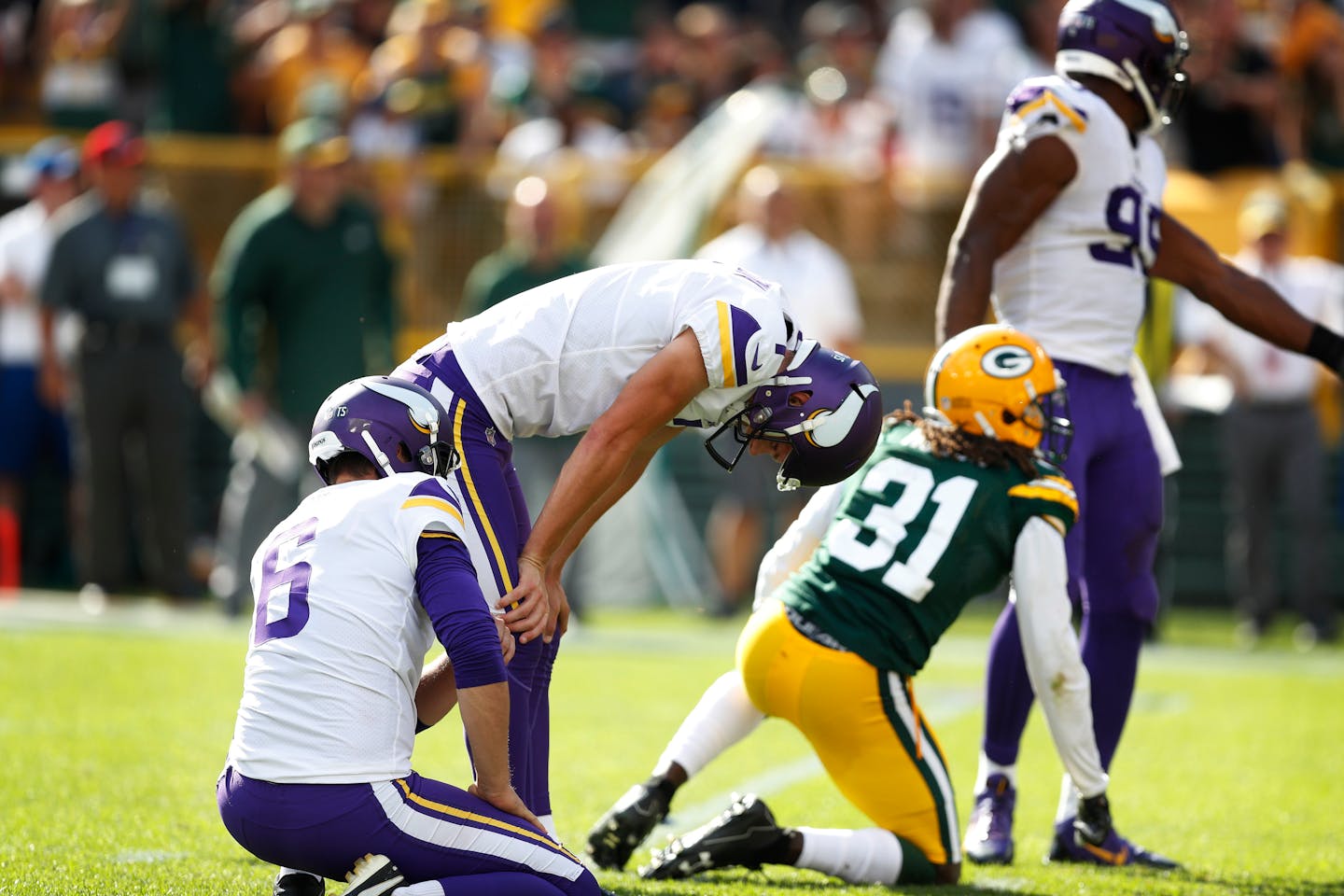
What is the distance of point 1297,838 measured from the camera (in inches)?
211

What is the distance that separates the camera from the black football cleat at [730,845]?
4.52 meters

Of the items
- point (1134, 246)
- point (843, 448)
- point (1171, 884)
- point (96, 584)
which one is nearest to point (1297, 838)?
point (1171, 884)

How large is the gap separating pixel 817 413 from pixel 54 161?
8072 millimetres

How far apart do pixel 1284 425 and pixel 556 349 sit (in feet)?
25.3

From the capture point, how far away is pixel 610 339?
4.16 meters

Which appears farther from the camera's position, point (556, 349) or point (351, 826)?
point (556, 349)

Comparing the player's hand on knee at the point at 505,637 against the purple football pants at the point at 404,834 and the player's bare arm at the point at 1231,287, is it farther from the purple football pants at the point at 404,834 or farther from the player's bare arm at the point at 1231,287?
the player's bare arm at the point at 1231,287

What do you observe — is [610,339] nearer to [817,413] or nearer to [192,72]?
[817,413]

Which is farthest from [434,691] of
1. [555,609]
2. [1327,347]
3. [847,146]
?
[847,146]

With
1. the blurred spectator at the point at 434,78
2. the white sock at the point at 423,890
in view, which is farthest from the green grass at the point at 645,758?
the blurred spectator at the point at 434,78

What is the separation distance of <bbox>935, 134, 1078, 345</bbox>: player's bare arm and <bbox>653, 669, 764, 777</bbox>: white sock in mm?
1117

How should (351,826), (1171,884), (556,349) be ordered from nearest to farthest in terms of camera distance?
(351,826) < (556,349) < (1171,884)

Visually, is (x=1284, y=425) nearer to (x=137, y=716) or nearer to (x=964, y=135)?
(x=964, y=135)

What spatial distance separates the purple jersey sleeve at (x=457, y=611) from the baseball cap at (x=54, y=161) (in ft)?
26.6
